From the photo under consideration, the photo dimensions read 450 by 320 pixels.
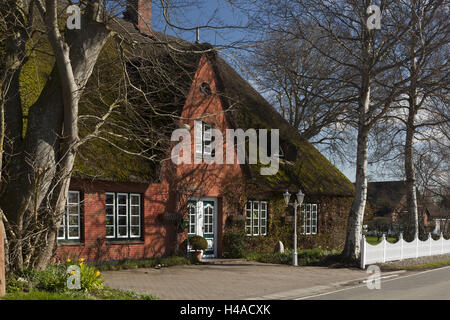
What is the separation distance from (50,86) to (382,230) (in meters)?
56.9

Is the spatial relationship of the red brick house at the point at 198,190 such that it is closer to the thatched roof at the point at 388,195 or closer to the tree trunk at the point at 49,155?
the tree trunk at the point at 49,155

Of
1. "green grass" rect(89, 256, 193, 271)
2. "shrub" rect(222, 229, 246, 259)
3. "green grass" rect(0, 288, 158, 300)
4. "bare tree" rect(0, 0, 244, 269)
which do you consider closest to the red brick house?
"shrub" rect(222, 229, 246, 259)

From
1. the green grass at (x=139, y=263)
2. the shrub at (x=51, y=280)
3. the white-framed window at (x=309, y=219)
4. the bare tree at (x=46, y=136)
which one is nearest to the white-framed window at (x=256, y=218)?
the white-framed window at (x=309, y=219)

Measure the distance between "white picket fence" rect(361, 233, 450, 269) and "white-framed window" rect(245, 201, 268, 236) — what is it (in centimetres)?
517

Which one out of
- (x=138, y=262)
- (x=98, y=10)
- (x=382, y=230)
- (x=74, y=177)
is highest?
(x=98, y=10)

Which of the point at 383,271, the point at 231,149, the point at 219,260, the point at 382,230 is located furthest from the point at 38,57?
the point at 382,230

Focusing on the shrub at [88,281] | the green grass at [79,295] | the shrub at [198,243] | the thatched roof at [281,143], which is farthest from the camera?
the thatched roof at [281,143]

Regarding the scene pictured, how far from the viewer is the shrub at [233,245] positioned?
763 inches

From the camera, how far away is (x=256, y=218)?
70.2ft

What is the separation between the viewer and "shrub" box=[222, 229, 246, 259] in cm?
1939

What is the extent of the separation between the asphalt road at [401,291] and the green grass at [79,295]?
13.4 feet

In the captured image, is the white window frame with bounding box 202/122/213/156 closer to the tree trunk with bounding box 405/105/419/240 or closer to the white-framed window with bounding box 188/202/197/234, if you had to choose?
the white-framed window with bounding box 188/202/197/234
